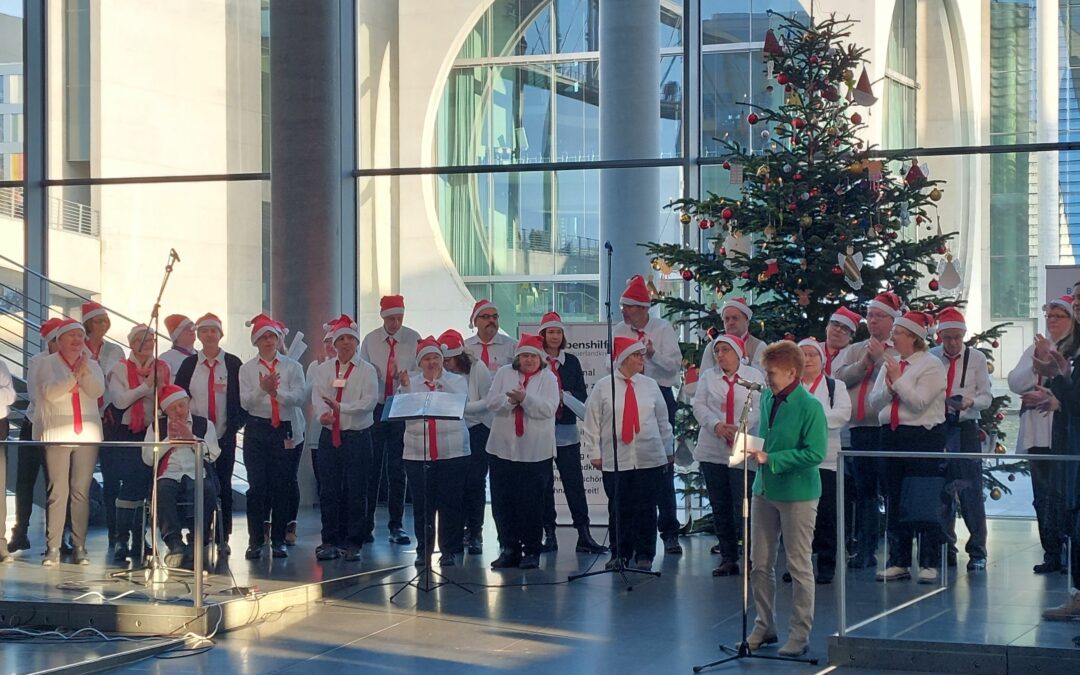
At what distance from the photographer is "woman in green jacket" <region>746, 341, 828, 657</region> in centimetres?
782

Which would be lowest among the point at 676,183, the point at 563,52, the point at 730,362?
the point at 730,362

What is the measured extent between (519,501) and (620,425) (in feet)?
3.46

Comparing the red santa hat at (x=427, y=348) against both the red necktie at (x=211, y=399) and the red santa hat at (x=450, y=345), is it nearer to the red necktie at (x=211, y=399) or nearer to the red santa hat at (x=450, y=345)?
the red santa hat at (x=450, y=345)

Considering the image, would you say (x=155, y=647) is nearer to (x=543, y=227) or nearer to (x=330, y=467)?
(x=330, y=467)

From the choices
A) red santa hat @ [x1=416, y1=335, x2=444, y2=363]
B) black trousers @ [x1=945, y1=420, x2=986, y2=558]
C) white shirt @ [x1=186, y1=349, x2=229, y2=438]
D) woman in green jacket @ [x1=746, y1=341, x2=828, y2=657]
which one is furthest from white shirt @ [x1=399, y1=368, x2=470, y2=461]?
black trousers @ [x1=945, y1=420, x2=986, y2=558]

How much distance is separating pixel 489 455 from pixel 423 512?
0.73m

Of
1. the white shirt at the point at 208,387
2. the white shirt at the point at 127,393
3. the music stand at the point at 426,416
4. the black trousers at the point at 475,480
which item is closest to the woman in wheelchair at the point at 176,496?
the music stand at the point at 426,416

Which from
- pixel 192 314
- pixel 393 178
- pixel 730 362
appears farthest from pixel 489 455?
pixel 192 314

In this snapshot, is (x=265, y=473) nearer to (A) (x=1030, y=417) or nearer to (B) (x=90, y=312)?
(B) (x=90, y=312)

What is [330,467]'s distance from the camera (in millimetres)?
11469

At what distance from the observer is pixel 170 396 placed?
1081 centimetres

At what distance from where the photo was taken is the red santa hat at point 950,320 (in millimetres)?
10156

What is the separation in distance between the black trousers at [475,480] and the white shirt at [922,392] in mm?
3602

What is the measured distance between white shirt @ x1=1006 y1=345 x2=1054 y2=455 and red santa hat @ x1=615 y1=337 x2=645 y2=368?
8.85ft
